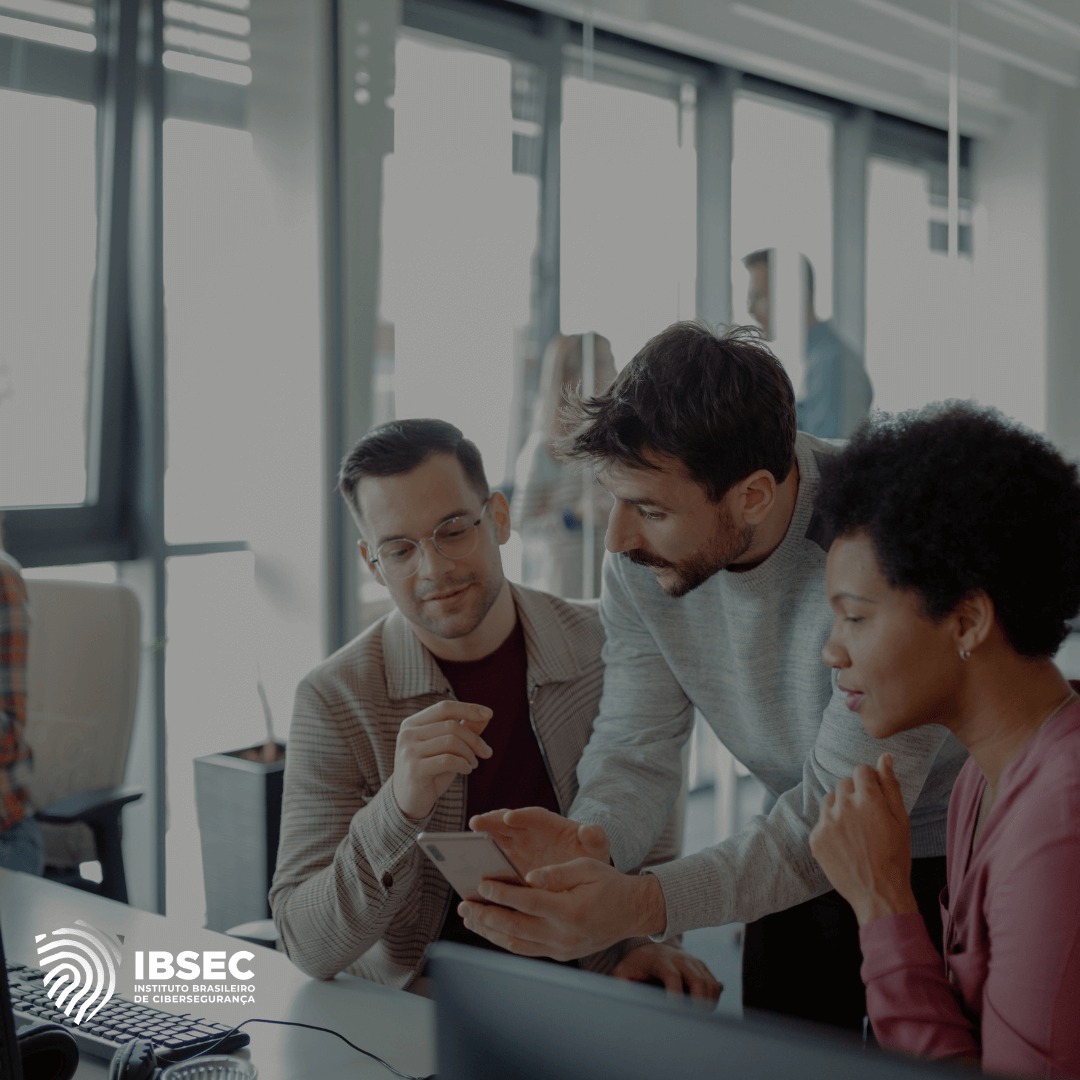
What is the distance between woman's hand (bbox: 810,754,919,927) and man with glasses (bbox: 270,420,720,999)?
1.62ft

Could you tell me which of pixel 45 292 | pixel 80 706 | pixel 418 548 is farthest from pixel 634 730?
pixel 45 292

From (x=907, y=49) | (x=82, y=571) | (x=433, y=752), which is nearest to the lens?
(x=433, y=752)

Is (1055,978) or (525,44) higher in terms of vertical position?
(525,44)

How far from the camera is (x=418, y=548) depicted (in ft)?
6.07

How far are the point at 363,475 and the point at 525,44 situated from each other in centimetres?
243

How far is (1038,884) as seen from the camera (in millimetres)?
985

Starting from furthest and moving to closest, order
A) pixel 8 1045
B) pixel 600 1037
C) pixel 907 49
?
pixel 907 49 < pixel 8 1045 < pixel 600 1037

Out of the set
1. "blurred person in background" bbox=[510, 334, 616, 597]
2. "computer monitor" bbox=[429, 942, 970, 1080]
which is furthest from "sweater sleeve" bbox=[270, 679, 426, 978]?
"blurred person in background" bbox=[510, 334, 616, 597]

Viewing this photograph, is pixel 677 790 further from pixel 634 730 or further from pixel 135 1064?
pixel 135 1064

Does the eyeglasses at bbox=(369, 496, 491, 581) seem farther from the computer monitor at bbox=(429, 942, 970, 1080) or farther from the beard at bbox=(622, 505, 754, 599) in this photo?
the computer monitor at bbox=(429, 942, 970, 1080)

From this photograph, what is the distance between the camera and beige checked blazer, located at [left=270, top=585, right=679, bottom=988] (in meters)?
1.52

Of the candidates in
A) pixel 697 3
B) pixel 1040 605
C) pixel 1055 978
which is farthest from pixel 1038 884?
pixel 697 3

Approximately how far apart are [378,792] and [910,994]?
806 mm

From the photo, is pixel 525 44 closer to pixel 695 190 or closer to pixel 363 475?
pixel 695 190
